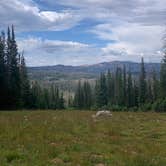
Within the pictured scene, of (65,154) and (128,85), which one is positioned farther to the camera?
(128,85)

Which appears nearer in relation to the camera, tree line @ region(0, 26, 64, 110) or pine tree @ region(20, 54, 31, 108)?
tree line @ region(0, 26, 64, 110)

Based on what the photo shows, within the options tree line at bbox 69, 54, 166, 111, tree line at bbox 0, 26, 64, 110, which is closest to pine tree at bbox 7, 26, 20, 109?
tree line at bbox 0, 26, 64, 110

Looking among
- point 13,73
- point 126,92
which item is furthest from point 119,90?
point 13,73

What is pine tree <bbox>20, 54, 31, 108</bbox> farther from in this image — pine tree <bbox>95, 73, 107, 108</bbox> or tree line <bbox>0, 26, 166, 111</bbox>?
pine tree <bbox>95, 73, 107, 108</bbox>

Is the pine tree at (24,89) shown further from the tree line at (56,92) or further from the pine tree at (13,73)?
the pine tree at (13,73)

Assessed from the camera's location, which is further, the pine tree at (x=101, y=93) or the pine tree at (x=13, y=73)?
the pine tree at (x=101, y=93)

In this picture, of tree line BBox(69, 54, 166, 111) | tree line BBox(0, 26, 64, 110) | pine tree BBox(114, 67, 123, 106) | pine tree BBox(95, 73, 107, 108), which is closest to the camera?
tree line BBox(0, 26, 64, 110)

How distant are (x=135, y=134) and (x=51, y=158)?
9.99 m

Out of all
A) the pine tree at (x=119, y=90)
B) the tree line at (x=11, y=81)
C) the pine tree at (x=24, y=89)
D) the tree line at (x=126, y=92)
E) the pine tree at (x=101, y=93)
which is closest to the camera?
the tree line at (x=11, y=81)

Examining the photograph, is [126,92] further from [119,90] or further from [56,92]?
[56,92]

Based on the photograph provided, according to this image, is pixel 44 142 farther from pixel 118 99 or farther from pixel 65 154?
pixel 118 99

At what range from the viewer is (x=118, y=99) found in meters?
127

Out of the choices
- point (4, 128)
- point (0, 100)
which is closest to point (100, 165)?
point (4, 128)

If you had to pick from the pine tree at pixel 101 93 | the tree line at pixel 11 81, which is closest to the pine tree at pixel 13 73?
the tree line at pixel 11 81
